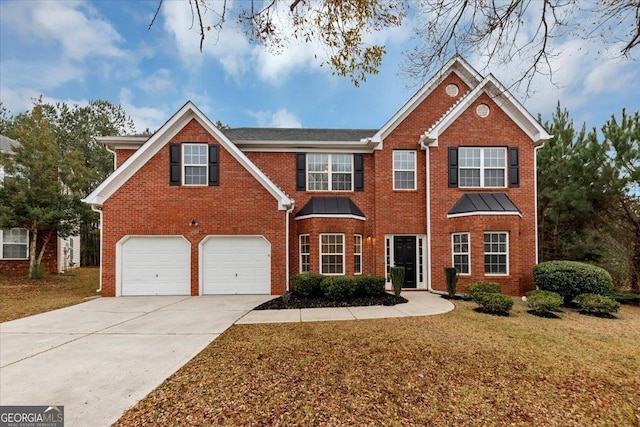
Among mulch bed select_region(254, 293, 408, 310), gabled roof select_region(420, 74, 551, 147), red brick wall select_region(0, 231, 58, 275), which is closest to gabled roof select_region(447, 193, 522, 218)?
gabled roof select_region(420, 74, 551, 147)

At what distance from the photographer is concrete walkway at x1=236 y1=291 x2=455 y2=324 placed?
793cm

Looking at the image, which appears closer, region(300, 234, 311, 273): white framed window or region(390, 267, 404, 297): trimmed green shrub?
region(390, 267, 404, 297): trimmed green shrub

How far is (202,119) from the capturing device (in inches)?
463

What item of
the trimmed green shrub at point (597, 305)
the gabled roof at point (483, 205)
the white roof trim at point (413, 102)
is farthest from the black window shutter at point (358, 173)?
the trimmed green shrub at point (597, 305)

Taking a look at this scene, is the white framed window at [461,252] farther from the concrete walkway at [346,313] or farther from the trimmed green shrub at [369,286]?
the trimmed green shrub at [369,286]

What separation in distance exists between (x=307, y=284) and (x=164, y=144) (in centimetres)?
758

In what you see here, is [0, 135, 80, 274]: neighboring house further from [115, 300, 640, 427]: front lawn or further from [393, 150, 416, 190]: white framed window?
[393, 150, 416, 190]: white framed window

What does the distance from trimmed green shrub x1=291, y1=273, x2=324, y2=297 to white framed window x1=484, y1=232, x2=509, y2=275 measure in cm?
630

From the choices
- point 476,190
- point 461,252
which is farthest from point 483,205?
point 461,252

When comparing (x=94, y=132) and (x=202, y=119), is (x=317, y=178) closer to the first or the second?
(x=202, y=119)

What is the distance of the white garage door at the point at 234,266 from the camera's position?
37.9ft

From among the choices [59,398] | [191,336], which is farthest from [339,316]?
[59,398]

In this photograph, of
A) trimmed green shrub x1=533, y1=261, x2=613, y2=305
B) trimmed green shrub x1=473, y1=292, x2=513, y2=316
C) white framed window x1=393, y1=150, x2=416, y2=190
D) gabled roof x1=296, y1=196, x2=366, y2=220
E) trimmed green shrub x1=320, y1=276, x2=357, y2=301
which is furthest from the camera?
white framed window x1=393, y1=150, x2=416, y2=190

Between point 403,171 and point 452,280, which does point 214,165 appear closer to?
point 403,171
